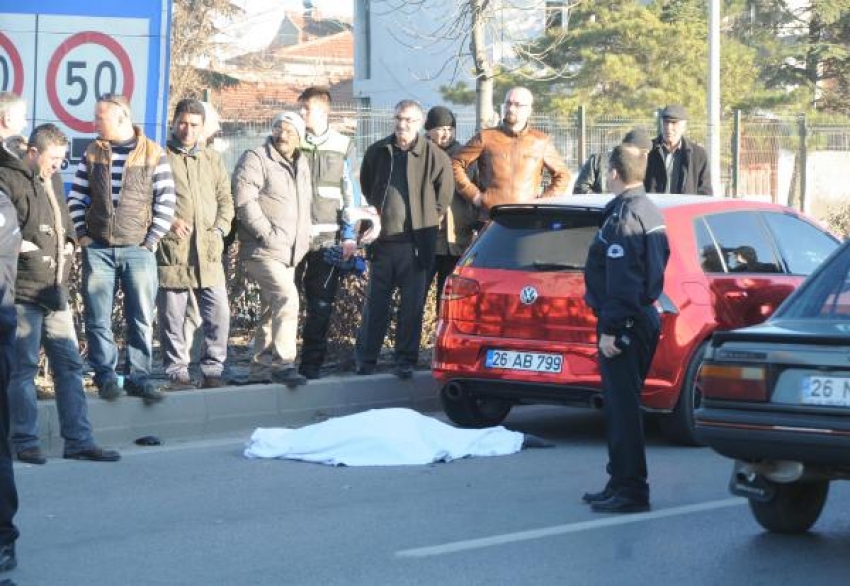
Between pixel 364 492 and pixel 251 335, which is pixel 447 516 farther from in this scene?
pixel 251 335

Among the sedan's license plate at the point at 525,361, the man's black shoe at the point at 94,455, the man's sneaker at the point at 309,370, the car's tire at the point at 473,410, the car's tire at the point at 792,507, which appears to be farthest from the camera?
the man's sneaker at the point at 309,370

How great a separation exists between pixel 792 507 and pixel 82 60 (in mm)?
6475

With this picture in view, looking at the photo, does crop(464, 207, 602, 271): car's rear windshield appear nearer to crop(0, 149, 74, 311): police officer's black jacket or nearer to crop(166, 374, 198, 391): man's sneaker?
crop(166, 374, 198, 391): man's sneaker

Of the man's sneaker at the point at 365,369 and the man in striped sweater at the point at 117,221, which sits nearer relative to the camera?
the man in striped sweater at the point at 117,221

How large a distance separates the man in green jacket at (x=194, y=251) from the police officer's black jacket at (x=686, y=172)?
4.37 metres

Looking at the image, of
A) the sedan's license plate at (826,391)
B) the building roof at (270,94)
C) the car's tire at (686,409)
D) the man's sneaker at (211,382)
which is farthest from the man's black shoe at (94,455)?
the building roof at (270,94)

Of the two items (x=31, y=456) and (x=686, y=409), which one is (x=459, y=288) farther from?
(x=31, y=456)

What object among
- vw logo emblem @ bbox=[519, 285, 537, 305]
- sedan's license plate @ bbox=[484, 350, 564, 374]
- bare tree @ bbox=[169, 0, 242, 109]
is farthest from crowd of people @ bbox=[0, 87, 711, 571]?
bare tree @ bbox=[169, 0, 242, 109]

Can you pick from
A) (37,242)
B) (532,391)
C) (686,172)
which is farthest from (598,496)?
(686,172)

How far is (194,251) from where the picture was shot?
11.0 m

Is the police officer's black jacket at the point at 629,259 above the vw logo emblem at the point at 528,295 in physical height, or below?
above

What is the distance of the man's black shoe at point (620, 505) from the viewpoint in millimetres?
8102

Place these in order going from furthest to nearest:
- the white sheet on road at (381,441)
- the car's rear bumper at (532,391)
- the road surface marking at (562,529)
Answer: the car's rear bumper at (532,391) < the white sheet on road at (381,441) < the road surface marking at (562,529)

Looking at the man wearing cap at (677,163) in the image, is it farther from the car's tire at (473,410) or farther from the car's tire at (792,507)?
the car's tire at (792,507)
